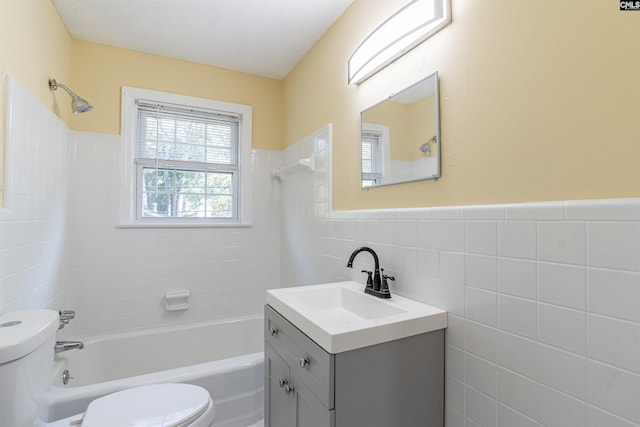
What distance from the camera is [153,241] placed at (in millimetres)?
2268

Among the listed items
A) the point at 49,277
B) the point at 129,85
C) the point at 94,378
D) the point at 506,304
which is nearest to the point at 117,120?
the point at 129,85

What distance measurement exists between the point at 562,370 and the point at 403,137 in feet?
3.21

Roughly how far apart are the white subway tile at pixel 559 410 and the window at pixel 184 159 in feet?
7.17

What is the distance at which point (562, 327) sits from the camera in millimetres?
792

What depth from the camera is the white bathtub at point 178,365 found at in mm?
1487

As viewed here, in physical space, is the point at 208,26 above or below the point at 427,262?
above

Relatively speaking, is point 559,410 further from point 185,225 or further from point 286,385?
point 185,225

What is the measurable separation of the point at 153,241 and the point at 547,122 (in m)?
2.42

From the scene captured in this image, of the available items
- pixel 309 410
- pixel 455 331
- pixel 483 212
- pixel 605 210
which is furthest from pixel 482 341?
pixel 309 410

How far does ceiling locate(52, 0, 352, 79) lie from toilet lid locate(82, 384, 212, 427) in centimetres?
202

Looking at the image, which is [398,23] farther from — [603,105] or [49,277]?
[49,277]

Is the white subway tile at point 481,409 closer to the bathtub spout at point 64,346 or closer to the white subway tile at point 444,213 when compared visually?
the white subway tile at point 444,213

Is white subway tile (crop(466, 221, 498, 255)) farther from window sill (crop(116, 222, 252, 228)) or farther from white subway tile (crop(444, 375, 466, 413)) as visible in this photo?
window sill (crop(116, 222, 252, 228))

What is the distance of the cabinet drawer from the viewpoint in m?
0.92
